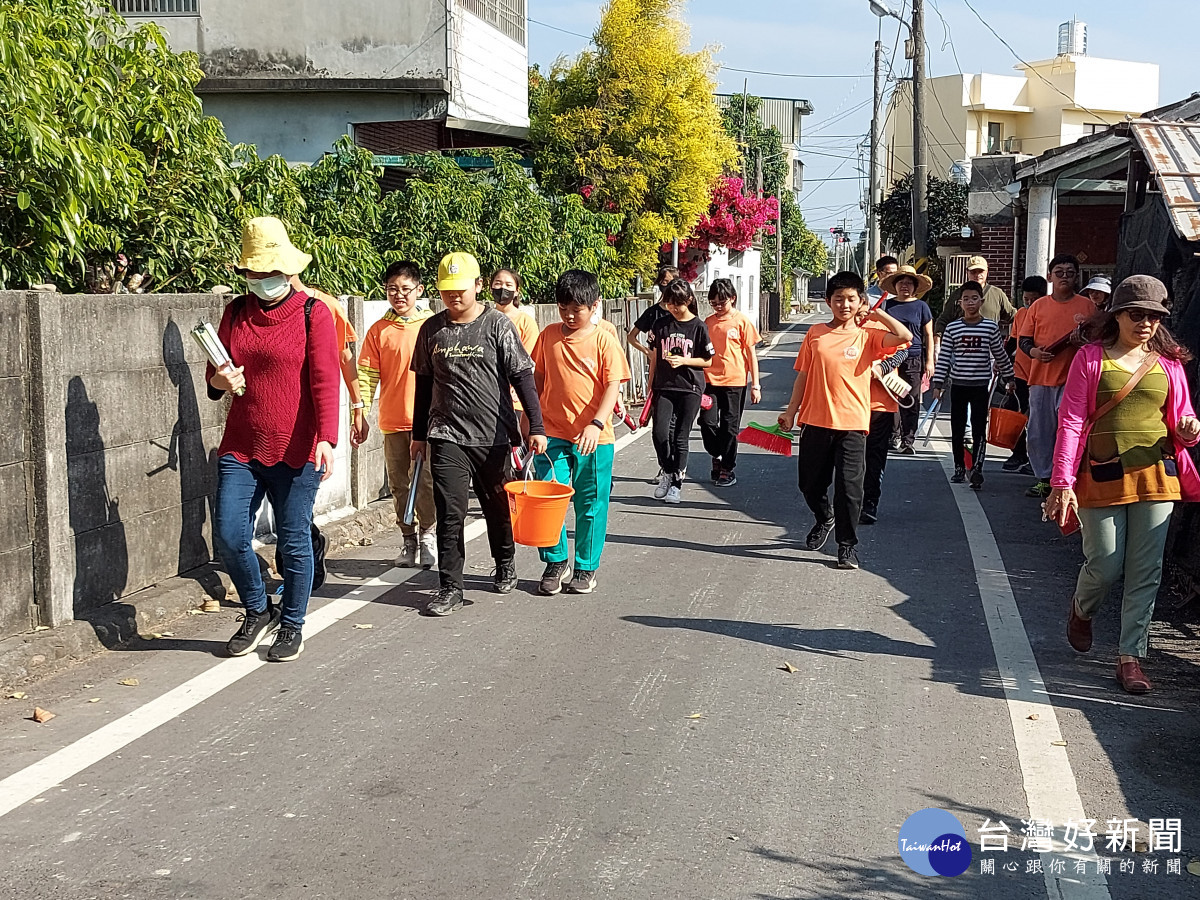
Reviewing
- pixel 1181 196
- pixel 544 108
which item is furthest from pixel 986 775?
pixel 544 108

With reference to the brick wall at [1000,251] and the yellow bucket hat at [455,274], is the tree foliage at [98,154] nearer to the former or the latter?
the yellow bucket hat at [455,274]

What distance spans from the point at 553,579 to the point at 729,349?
4.76 m

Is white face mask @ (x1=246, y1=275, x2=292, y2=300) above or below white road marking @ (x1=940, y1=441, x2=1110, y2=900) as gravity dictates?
above

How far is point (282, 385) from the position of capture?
600 centimetres

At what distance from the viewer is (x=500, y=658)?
20.2 feet

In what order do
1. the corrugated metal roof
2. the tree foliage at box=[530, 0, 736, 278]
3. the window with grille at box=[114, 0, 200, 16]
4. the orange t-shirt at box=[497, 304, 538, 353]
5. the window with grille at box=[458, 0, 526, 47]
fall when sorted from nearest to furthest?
the corrugated metal roof → the orange t-shirt at box=[497, 304, 538, 353] → the window with grille at box=[114, 0, 200, 16] → the window with grille at box=[458, 0, 526, 47] → the tree foliage at box=[530, 0, 736, 278]

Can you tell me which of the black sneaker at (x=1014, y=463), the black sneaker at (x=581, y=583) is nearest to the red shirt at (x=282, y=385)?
the black sneaker at (x=581, y=583)

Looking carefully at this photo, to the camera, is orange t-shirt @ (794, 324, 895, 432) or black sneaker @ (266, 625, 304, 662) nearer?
black sneaker @ (266, 625, 304, 662)

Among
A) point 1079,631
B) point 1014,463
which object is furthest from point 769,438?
point 1014,463

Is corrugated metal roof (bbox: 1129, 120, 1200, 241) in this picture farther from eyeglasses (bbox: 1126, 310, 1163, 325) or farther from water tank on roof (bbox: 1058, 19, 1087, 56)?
water tank on roof (bbox: 1058, 19, 1087, 56)

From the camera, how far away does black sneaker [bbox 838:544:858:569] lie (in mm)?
8367

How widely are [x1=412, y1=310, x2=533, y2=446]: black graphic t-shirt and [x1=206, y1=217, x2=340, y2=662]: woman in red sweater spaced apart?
102 centimetres

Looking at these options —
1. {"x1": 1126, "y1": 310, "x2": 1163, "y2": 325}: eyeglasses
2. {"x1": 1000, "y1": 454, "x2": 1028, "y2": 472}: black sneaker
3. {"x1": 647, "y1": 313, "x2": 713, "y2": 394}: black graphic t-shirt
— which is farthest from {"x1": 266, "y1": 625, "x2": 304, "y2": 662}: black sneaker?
{"x1": 1000, "y1": 454, "x2": 1028, "y2": 472}: black sneaker
